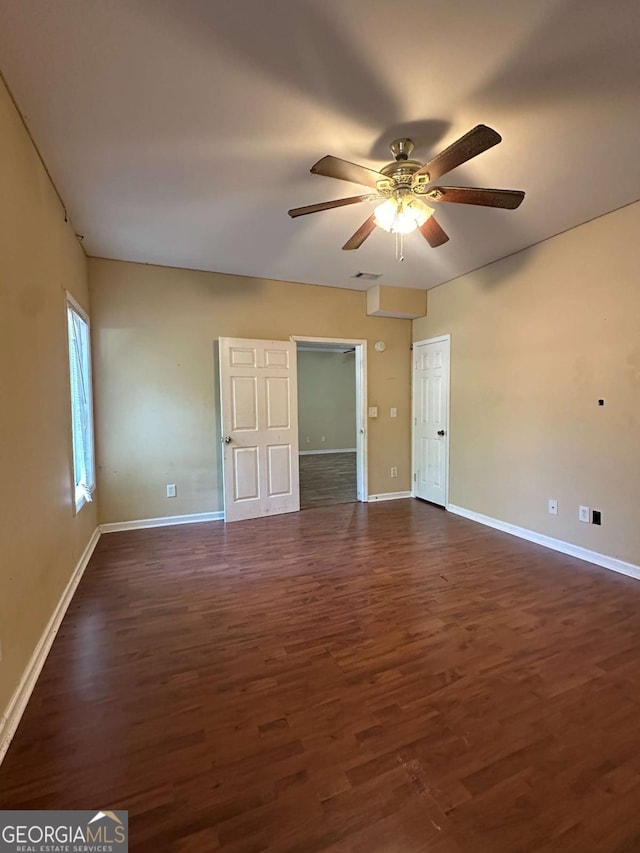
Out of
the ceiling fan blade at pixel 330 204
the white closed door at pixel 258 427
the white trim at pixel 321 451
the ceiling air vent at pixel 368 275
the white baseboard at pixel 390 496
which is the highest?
the ceiling air vent at pixel 368 275

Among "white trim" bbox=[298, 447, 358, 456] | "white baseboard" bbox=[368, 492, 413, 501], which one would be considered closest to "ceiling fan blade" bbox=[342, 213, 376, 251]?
"white baseboard" bbox=[368, 492, 413, 501]

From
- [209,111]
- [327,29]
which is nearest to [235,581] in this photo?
[209,111]

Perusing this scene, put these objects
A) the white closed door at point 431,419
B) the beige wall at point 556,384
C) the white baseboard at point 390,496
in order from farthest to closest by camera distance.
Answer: the white baseboard at point 390,496 → the white closed door at point 431,419 → the beige wall at point 556,384

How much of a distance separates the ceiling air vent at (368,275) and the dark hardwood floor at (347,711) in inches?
124

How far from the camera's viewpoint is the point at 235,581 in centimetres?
292

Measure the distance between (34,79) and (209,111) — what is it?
29.7 inches

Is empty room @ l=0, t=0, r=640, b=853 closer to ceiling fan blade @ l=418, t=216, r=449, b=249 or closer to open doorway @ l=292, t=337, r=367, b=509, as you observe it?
ceiling fan blade @ l=418, t=216, r=449, b=249

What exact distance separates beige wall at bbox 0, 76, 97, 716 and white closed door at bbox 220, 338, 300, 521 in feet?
5.62

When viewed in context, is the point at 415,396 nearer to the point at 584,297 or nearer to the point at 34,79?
the point at 584,297

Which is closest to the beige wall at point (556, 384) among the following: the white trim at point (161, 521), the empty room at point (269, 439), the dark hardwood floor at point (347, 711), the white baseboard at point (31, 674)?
the empty room at point (269, 439)

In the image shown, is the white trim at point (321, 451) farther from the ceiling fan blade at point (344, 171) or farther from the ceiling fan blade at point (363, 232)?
the ceiling fan blade at point (344, 171)

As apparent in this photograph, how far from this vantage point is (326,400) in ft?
31.0

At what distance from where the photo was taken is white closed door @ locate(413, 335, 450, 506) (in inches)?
188

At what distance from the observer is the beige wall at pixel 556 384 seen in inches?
115
